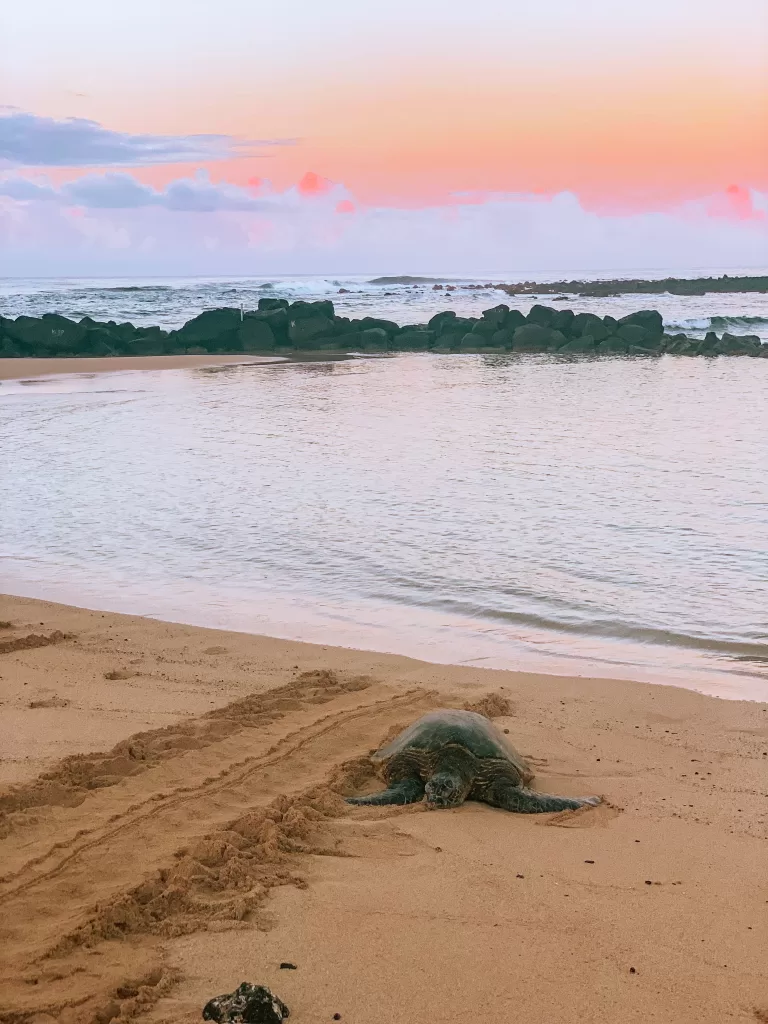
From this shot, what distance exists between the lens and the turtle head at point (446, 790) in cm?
459

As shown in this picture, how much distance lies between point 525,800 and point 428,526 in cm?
600

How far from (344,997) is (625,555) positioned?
669cm

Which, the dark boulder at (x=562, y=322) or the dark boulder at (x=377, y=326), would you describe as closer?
the dark boulder at (x=562, y=322)

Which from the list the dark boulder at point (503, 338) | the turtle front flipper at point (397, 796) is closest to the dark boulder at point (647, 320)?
the dark boulder at point (503, 338)

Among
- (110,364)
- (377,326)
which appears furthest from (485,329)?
(110,364)

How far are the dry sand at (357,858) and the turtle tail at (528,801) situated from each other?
70 mm

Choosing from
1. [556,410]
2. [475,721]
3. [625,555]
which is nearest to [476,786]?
[475,721]

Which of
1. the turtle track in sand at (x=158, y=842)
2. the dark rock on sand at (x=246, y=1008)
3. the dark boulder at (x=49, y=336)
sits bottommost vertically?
the turtle track in sand at (x=158, y=842)

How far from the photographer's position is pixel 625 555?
30.3 ft

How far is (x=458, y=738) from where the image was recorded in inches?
190

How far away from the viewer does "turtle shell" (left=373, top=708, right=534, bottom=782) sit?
4.79 metres

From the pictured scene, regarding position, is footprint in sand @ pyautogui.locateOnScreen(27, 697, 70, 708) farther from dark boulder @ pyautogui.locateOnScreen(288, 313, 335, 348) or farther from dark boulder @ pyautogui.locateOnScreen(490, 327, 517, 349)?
dark boulder @ pyautogui.locateOnScreen(490, 327, 517, 349)

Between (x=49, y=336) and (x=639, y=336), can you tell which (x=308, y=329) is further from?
(x=639, y=336)

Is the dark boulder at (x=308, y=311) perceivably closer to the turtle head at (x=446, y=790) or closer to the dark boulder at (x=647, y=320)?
the dark boulder at (x=647, y=320)
